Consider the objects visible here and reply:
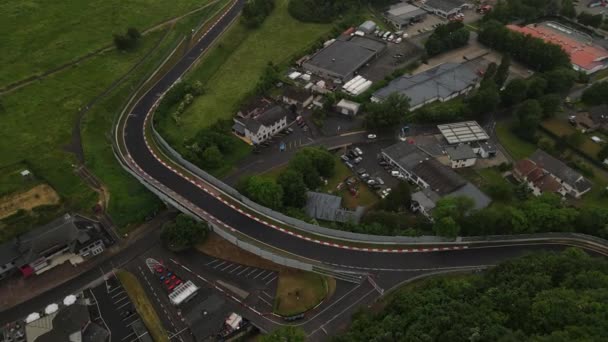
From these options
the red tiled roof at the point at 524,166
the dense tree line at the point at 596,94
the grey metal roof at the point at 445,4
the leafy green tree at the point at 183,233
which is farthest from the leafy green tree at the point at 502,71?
the leafy green tree at the point at 183,233

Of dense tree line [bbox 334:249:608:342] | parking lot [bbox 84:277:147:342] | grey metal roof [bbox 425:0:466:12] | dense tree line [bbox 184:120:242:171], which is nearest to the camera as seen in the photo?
dense tree line [bbox 334:249:608:342]

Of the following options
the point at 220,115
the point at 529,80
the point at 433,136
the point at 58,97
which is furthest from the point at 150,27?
the point at 529,80

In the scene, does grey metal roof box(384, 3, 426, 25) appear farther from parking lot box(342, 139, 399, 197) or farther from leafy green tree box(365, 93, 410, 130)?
parking lot box(342, 139, 399, 197)

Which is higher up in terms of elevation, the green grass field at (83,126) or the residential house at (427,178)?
the green grass field at (83,126)

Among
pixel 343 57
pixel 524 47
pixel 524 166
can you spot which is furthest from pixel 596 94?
pixel 343 57

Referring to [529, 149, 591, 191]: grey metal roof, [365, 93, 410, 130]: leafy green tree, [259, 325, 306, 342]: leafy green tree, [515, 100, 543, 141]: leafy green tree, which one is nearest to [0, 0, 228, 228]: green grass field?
[259, 325, 306, 342]: leafy green tree

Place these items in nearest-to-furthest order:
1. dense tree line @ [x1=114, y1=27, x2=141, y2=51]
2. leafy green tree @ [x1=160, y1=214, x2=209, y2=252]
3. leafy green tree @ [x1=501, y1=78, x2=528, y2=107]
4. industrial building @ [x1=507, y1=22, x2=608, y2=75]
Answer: leafy green tree @ [x1=160, y1=214, x2=209, y2=252] → leafy green tree @ [x1=501, y1=78, x2=528, y2=107] → industrial building @ [x1=507, y1=22, x2=608, y2=75] → dense tree line @ [x1=114, y1=27, x2=141, y2=51]

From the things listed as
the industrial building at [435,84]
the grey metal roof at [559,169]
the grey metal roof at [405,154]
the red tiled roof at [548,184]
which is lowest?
the red tiled roof at [548,184]

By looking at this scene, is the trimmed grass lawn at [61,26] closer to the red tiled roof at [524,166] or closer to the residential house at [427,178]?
the residential house at [427,178]

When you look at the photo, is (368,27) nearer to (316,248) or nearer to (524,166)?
(524,166)
